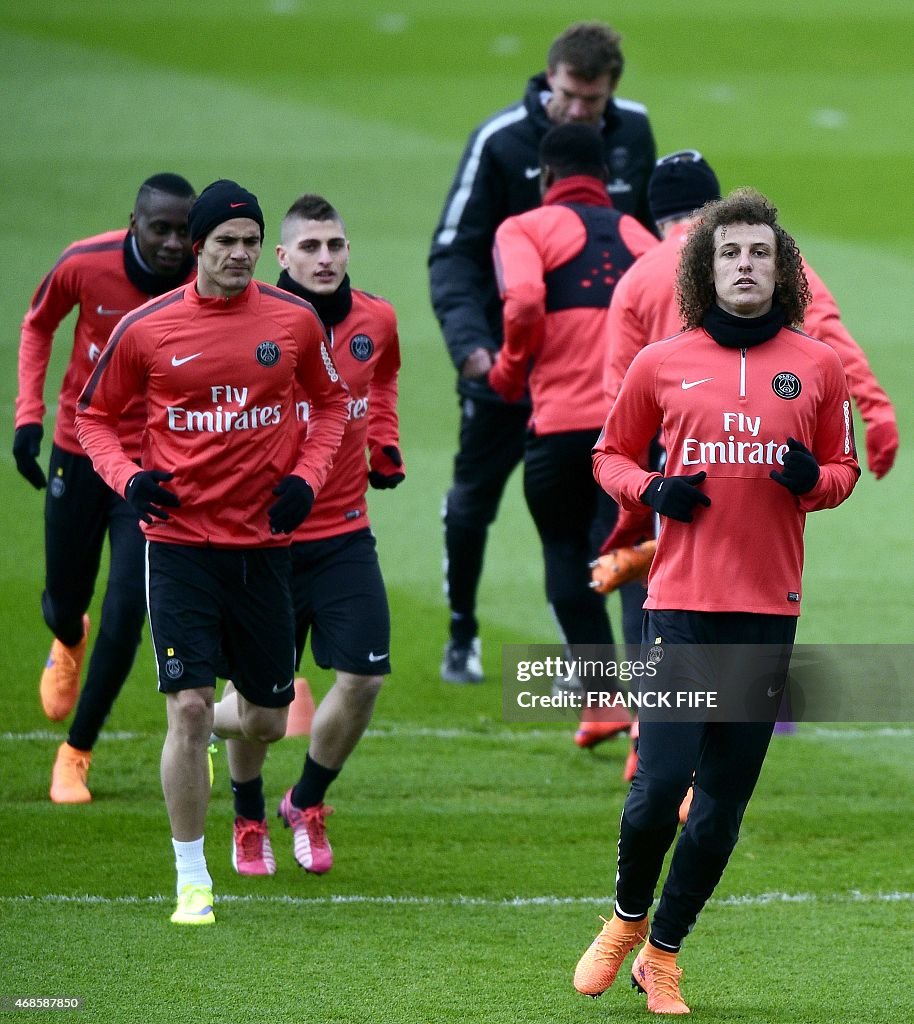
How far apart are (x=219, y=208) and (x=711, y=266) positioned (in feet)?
4.70

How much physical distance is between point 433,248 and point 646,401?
3.61 metres

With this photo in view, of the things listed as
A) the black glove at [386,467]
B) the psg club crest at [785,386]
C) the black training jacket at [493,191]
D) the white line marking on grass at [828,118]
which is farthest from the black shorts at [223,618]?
the white line marking on grass at [828,118]

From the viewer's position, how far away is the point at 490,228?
324 inches

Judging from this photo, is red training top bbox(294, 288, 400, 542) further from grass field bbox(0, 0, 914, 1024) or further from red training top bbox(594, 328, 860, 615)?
red training top bbox(594, 328, 860, 615)

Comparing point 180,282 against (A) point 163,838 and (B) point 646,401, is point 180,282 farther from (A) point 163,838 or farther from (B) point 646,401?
(B) point 646,401

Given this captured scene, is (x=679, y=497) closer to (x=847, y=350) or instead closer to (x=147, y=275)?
(x=847, y=350)

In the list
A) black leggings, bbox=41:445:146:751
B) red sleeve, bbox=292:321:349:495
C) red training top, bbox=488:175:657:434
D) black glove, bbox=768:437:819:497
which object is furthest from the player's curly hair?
black leggings, bbox=41:445:146:751

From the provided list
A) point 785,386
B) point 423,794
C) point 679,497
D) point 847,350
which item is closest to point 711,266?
point 785,386

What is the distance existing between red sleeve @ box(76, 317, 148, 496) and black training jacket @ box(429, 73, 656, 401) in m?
2.58

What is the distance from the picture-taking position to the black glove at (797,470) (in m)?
4.62

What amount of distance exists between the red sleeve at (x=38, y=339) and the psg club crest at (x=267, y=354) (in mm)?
1470

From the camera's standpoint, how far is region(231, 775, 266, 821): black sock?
6027 millimetres

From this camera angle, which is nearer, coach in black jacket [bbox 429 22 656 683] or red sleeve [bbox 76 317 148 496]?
red sleeve [bbox 76 317 148 496]

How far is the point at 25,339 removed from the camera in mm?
6922
